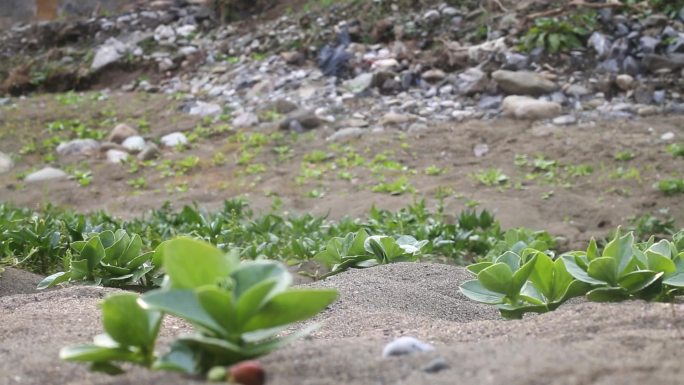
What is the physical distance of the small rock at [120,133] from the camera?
8.62 meters

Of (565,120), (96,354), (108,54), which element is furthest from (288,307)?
(108,54)

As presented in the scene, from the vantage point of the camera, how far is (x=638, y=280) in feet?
6.73

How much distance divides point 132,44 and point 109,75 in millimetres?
712

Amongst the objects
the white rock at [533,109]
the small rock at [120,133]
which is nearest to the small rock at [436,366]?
the white rock at [533,109]

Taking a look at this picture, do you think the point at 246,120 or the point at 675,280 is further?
the point at 246,120

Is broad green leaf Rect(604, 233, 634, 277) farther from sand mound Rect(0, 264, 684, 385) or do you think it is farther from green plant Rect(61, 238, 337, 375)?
green plant Rect(61, 238, 337, 375)

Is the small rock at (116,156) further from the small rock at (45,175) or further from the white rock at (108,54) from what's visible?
the white rock at (108,54)

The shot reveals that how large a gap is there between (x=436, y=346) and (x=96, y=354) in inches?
26.1

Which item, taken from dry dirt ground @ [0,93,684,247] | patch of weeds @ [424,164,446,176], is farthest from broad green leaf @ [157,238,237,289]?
patch of weeds @ [424,164,446,176]

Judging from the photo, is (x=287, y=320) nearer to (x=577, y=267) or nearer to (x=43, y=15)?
(x=577, y=267)

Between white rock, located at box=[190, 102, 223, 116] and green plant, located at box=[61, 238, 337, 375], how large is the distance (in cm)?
768

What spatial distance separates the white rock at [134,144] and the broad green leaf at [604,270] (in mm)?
6744

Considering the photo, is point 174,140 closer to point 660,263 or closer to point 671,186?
point 671,186

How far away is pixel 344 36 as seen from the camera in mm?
10000
